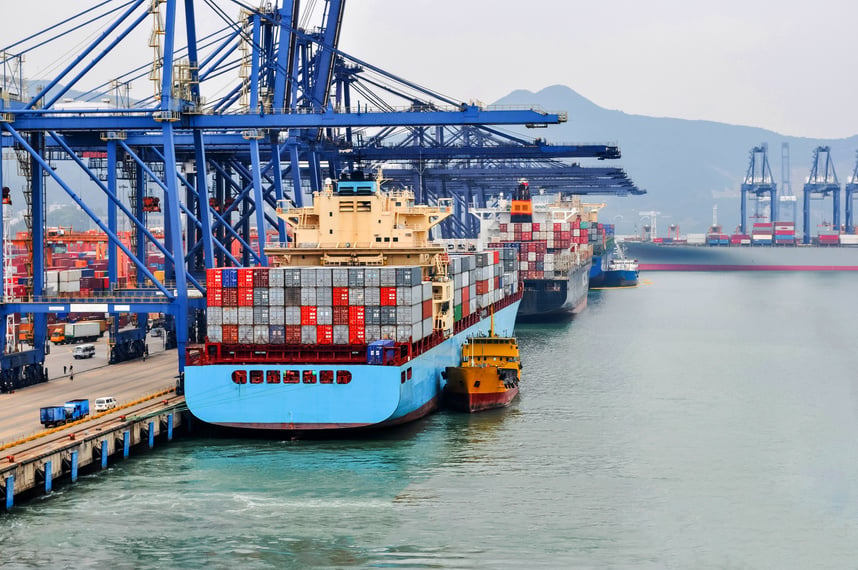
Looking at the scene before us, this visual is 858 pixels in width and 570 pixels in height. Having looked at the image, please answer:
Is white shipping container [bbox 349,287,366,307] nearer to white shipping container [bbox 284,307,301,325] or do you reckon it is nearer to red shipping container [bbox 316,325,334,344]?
red shipping container [bbox 316,325,334,344]

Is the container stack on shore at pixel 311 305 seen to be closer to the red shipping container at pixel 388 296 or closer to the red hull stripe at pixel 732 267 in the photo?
the red shipping container at pixel 388 296

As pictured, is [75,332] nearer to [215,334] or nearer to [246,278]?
[215,334]

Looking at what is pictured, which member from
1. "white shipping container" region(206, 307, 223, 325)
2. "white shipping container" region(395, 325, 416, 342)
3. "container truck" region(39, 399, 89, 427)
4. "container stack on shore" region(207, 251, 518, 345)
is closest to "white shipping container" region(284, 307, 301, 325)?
"container stack on shore" region(207, 251, 518, 345)

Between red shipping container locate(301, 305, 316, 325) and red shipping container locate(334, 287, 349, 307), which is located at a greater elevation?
red shipping container locate(334, 287, 349, 307)

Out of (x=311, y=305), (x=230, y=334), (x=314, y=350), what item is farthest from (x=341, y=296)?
(x=230, y=334)

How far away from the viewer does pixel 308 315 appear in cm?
3925

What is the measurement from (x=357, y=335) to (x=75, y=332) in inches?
1250

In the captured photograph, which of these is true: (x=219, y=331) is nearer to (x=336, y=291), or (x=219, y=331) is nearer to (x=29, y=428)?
(x=336, y=291)

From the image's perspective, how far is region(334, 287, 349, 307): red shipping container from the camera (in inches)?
1548

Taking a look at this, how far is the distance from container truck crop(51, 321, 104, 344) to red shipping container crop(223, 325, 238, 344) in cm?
2830

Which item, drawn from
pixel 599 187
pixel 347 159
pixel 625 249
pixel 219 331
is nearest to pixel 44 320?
pixel 219 331

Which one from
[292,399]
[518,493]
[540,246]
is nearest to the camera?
[518,493]

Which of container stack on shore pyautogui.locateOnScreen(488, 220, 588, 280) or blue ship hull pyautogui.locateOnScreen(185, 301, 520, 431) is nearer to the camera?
blue ship hull pyautogui.locateOnScreen(185, 301, 520, 431)

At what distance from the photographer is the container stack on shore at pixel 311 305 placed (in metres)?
39.2
